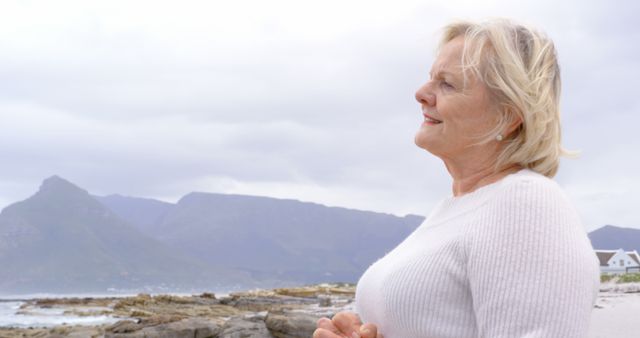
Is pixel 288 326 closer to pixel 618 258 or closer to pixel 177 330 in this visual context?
pixel 177 330

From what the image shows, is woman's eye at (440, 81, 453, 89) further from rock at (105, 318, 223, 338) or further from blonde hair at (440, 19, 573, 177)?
rock at (105, 318, 223, 338)

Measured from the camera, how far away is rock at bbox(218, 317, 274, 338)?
39.1ft

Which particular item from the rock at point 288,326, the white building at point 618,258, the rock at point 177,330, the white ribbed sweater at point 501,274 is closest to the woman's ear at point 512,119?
the white ribbed sweater at point 501,274

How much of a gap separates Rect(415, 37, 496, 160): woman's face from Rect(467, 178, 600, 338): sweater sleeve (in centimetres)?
25

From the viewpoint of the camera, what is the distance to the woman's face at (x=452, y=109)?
1846 mm

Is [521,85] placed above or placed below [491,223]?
above

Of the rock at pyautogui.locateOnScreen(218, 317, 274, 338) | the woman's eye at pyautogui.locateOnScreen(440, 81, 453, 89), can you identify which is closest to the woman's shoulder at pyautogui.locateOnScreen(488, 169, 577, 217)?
the woman's eye at pyautogui.locateOnScreen(440, 81, 453, 89)

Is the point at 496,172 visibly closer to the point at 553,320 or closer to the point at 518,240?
the point at 518,240

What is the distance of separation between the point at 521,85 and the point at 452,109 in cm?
18

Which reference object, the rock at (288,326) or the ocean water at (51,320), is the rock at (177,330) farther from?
the ocean water at (51,320)

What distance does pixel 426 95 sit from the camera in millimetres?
1971

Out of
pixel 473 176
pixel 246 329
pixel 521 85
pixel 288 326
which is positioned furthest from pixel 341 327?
pixel 246 329

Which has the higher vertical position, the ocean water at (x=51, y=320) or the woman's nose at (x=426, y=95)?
the woman's nose at (x=426, y=95)

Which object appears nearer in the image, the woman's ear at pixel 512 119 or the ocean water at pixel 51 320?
the woman's ear at pixel 512 119
